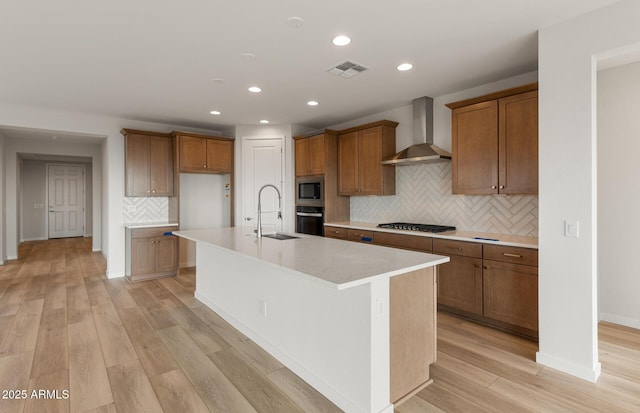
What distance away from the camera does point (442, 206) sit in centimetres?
418

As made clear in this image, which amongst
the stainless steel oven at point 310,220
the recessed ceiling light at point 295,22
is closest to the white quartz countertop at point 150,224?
the stainless steel oven at point 310,220

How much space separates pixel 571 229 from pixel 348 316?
174cm

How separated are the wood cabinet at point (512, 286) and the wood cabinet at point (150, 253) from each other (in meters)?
4.49

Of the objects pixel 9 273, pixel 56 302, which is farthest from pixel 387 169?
pixel 9 273

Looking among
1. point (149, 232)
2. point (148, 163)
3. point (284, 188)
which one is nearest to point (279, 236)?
point (284, 188)

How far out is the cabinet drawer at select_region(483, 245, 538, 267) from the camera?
281 centimetres

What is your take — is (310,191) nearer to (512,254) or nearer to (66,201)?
(512,254)

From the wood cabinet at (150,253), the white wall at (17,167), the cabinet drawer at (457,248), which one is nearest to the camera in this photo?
the cabinet drawer at (457,248)

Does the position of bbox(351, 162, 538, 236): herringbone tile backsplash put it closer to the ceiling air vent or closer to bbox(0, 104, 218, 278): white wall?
the ceiling air vent

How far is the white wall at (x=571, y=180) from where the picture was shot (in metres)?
2.24

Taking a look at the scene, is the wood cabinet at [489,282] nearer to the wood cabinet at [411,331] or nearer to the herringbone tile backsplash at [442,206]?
the herringbone tile backsplash at [442,206]

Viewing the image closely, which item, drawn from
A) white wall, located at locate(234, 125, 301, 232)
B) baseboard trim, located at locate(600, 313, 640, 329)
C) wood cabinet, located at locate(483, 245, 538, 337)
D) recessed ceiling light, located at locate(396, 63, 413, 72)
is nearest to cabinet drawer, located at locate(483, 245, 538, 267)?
wood cabinet, located at locate(483, 245, 538, 337)

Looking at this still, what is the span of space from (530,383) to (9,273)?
730cm

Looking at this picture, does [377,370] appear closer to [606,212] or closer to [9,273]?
[606,212]
